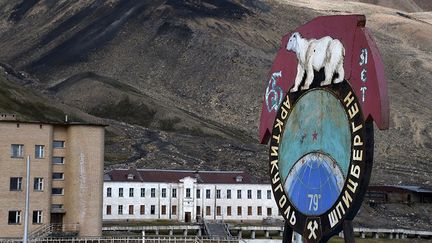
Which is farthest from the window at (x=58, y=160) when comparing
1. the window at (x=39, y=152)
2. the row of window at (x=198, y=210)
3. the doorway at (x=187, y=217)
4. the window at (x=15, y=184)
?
the doorway at (x=187, y=217)

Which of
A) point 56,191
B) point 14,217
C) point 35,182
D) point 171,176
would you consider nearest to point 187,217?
point 171,176

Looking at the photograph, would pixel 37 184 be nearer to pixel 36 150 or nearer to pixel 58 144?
pixel 36 150

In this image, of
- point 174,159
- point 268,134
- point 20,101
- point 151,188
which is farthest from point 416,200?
point 268,134

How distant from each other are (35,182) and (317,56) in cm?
3966

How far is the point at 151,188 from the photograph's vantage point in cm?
11312

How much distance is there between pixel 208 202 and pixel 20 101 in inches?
3690

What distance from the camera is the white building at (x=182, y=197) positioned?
369ft

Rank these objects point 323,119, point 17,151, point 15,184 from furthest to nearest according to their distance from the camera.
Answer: point 17,151, point 15,184, point 323,119

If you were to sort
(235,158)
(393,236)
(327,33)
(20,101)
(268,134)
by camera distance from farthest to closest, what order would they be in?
(20,101) < (235,158) < (393,236) < (268,134) < (327,33)

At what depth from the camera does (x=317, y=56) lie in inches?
1221

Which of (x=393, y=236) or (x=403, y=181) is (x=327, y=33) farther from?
(x=403, y=181)

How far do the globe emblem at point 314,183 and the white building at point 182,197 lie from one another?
265ft

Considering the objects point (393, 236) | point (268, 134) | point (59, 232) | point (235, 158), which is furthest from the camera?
point (235, 158)

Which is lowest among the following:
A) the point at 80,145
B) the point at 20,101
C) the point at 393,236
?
the point at 393,236
